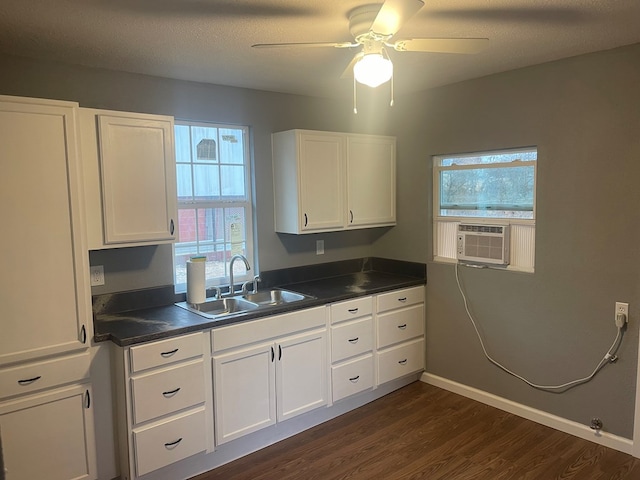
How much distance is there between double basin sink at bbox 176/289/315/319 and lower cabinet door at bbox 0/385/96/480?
2.68 feet

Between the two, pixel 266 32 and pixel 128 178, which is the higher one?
pixel 266 32

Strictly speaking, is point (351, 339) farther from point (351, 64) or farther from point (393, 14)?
point (393, 14)

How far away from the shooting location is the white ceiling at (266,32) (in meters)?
2.04

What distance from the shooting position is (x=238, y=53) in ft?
8.71

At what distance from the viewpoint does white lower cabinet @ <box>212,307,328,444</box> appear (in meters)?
2.80

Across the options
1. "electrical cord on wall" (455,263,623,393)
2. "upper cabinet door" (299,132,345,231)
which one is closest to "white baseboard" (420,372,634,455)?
"electrical cord on wall" (455,263,623,393)

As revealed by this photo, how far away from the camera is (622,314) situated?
283cm

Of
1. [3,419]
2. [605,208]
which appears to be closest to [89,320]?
[3,419]

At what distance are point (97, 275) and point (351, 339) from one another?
1723 millimetres

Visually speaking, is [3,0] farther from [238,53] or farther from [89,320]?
[89,320]

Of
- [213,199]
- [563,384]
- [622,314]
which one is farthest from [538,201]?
[213,199]

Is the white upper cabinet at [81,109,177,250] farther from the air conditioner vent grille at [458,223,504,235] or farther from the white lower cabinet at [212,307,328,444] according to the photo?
the air conditioner vent grille at [458,223,504,235]

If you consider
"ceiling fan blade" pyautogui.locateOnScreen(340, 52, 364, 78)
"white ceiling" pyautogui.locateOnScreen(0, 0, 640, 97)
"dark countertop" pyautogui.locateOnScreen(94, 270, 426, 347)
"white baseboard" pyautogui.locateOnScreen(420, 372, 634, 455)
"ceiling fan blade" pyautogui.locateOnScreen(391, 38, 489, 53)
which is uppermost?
"white ceiling" pyautogui.locateOnScreen(0, 0, 640, 97)

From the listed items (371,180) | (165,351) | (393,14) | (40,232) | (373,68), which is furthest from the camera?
(371,180)
